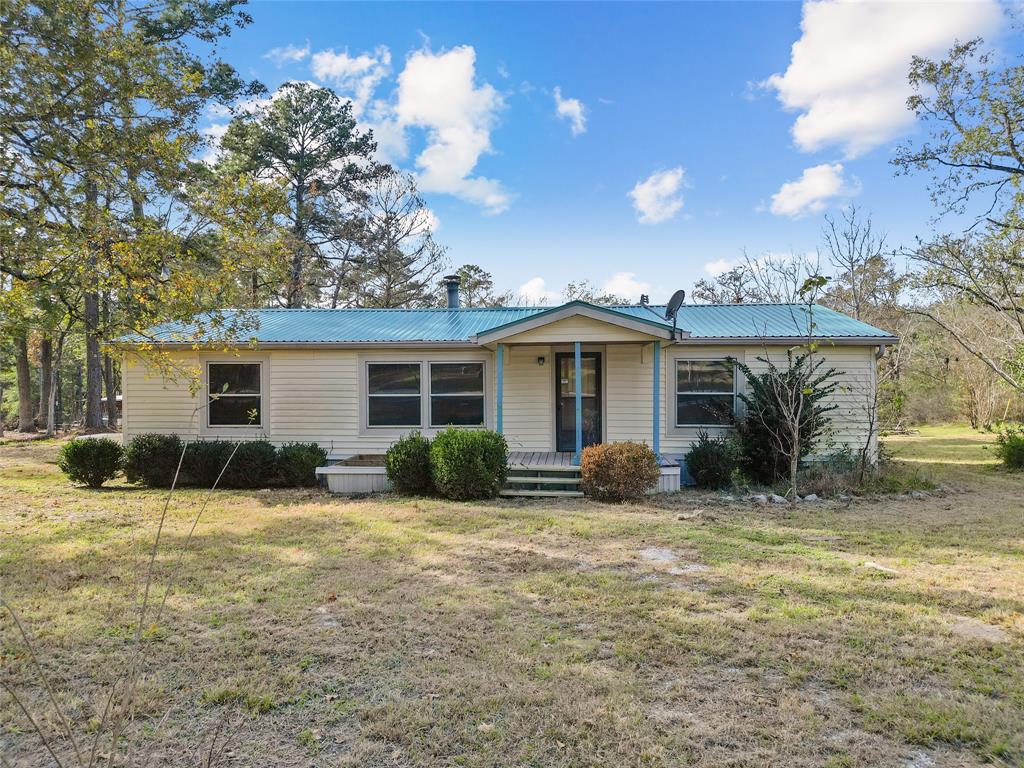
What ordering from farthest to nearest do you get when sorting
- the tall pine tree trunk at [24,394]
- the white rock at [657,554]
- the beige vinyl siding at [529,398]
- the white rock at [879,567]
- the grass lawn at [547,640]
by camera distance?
the tall pine tree trunk at [24,394] < the beige vinyl siding at [529,398] < the white rock at [657,554] < the white rock at [879,567] < the grass lawn at [547,640]

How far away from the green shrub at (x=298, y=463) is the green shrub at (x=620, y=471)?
5010 mm

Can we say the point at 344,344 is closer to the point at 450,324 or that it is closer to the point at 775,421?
the point at 450,324

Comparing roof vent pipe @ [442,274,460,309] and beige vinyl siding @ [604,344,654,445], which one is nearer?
beige vinyl siding @ [604,344,654,445]

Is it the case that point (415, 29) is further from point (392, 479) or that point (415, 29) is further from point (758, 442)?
point (758, 442)

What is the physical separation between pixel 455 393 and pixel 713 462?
508cm

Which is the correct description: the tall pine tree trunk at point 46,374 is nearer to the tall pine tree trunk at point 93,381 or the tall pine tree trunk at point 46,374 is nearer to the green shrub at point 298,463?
the tall pine tree trunk at point 93,381

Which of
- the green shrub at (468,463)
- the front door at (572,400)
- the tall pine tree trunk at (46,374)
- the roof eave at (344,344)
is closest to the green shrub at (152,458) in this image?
the roof eave at (344,344)

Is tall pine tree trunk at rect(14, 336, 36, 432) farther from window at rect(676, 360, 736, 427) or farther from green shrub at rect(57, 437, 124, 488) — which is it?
window at rect(676, 360, 736, 427)

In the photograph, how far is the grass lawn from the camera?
269cm

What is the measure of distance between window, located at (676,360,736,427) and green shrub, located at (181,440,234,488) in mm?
8634

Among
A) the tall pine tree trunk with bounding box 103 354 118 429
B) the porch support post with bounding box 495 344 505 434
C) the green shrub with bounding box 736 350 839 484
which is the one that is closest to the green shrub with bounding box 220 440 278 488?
the porch support post with bounding box 495 344 505 434

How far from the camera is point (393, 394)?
1119 centimetres

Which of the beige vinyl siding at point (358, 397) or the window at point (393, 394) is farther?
the window at point (393, 394)

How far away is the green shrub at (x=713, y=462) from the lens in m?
9.55
